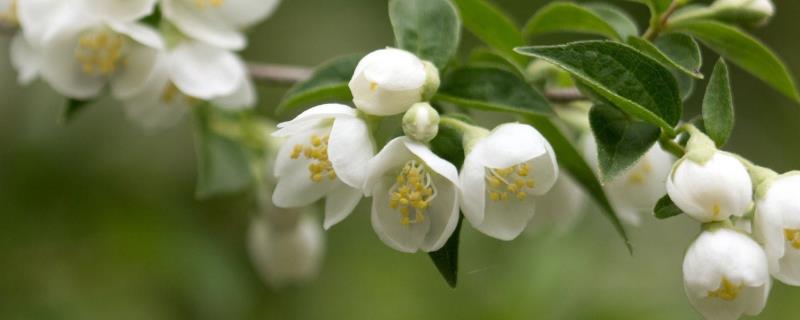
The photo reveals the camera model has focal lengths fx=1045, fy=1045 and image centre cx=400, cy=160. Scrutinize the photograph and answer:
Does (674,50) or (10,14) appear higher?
(674,50)

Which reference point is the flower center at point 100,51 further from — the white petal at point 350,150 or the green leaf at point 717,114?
the green leaf at point 717,114

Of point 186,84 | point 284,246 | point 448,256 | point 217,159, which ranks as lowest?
point 284,246

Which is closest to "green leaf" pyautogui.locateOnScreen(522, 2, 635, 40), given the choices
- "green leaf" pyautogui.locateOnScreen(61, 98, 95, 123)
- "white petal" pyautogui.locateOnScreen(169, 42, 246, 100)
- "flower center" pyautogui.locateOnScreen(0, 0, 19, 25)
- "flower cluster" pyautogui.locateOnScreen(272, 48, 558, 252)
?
"flower cluster" pyautogui.locateOnScreen(272, 48, 558, 252)

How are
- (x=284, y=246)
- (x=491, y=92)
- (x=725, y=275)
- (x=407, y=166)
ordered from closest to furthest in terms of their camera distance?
(x=725, y=275), (x=407, y=166), (x=491, y=92), (x=284, y=246)

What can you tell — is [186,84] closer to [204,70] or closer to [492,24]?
[204,70]

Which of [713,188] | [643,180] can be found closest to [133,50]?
[643,180]

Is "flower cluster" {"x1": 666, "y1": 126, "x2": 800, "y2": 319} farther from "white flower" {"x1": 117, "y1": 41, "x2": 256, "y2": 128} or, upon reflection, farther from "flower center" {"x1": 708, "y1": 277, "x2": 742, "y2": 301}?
"white flower" {"x1": 117, "y1": 41, "x2": 256, "y2": 128}

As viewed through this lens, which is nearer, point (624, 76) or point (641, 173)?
point (624, 76)
